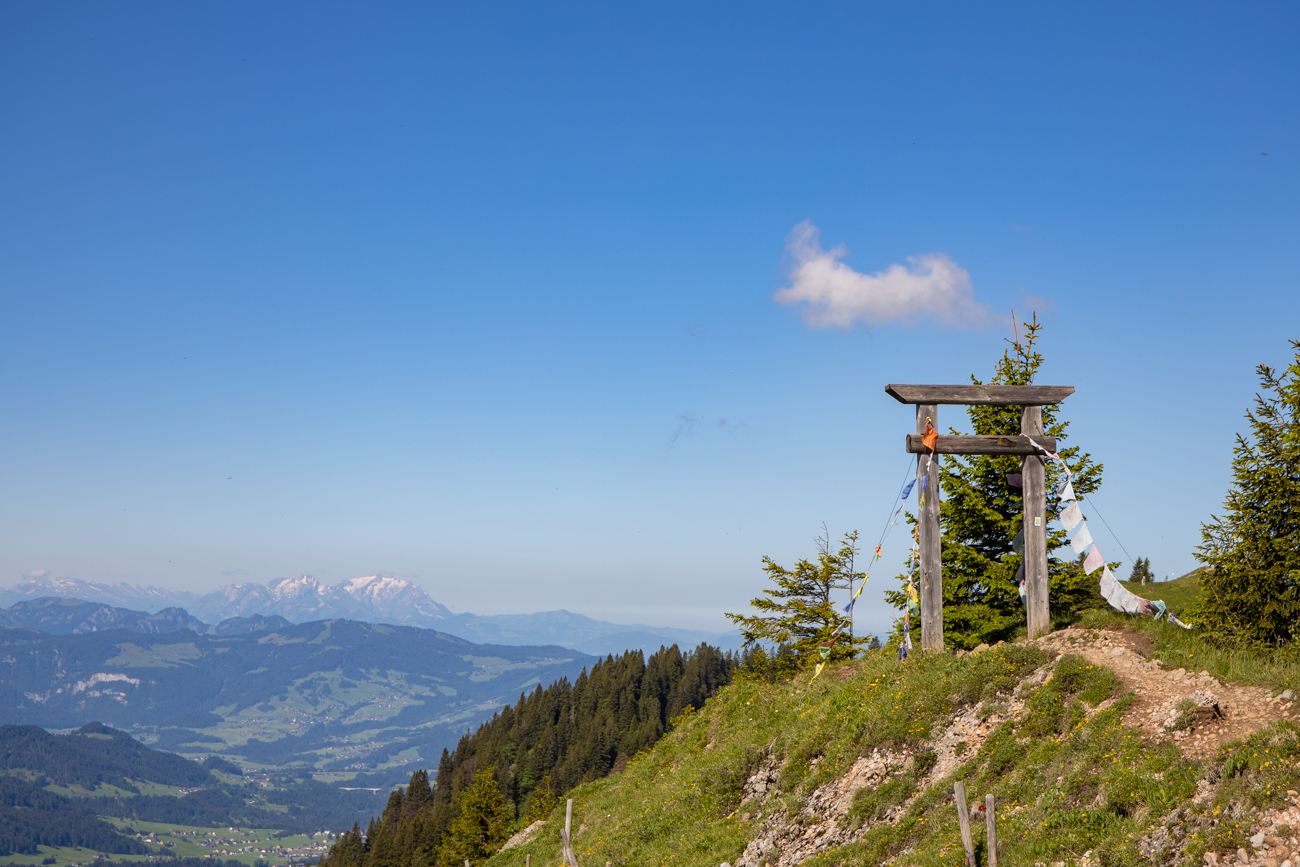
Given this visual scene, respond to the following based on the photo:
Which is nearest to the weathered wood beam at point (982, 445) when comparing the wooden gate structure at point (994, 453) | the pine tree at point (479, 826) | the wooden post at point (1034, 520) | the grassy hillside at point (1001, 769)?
the wooden gate structure at point (994, 453)

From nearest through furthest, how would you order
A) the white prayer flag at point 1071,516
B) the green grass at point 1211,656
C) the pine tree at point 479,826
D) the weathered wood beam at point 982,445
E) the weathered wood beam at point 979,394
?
the green grass at point 1211,656
the white prayer flag at point 1071,516
the weathered wood beam at point 982,445
the weathered wood beam at point 979,394
the pine tree at point 479,826

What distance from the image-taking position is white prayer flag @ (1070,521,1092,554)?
16797 millimetres

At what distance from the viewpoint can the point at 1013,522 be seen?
24312mm

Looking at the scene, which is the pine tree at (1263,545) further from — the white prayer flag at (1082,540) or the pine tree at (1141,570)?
the pine tree at (1141,570)

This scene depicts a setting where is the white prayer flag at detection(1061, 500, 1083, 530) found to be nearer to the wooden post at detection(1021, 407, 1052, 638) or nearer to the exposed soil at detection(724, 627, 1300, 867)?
the wooden post at detection(1021, 407, 1052, 638)

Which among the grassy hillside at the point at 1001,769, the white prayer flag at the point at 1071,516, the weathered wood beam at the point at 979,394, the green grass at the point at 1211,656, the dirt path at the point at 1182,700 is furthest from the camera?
the weathered wood beam at the point at 979,394

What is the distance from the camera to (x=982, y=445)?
1827cm

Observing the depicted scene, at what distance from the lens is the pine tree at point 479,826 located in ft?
203

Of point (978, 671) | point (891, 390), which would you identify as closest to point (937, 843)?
point (978, 671)

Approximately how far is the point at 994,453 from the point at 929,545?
2.61m

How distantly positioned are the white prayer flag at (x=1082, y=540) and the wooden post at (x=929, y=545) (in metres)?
2.85

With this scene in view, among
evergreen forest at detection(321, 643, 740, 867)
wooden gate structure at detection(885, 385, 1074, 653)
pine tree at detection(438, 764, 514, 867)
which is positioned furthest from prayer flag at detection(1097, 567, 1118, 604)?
evergreen forest at detection(321, 643, 740, 867)

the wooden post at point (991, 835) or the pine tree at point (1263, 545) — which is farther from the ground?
the pine tree at point (1263, 545)

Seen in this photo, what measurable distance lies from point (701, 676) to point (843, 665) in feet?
486
